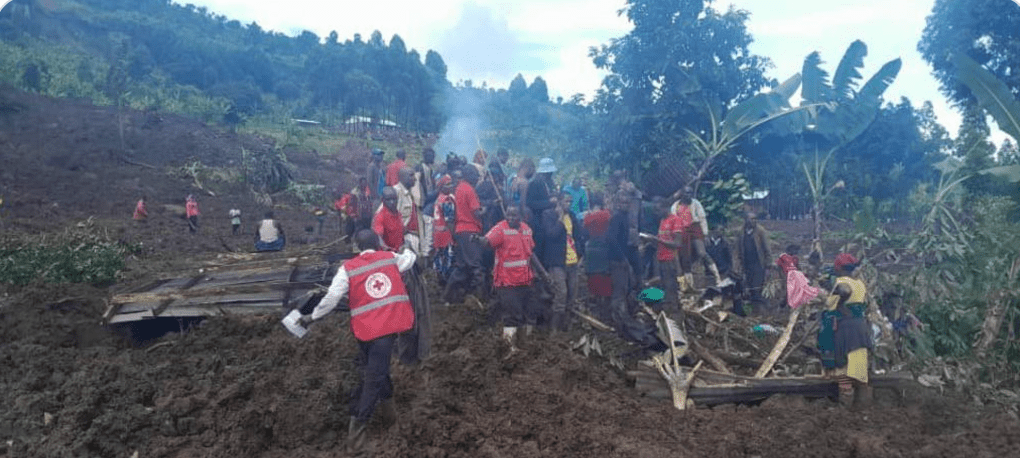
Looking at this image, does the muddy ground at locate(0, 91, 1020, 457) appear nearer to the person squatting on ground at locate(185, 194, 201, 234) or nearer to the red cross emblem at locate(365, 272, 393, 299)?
the red cross emblem at locate(365, 272, 393, 299)

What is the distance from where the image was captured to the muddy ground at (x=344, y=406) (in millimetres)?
5480

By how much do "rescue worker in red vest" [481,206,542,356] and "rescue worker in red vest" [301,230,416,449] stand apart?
223cm

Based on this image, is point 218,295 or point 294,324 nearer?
point 294,324

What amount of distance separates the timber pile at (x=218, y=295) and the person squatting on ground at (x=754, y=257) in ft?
19.3

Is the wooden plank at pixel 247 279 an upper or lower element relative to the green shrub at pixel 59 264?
upper

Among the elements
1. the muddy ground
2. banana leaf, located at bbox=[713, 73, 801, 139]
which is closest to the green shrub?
the muddy ground

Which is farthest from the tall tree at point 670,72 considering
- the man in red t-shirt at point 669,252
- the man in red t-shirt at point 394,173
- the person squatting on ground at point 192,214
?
the person squatting on ground at point 192,214

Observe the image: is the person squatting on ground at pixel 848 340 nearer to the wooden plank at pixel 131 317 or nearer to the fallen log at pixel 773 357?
the fallen log at pixel 773 357

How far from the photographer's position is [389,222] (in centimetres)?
817

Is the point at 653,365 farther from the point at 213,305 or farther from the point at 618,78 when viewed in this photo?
the point at 618,78

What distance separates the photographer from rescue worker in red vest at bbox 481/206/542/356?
7758 mm

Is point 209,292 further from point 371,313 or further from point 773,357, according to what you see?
point 773,357

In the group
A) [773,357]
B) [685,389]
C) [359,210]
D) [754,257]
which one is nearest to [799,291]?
[773,357]

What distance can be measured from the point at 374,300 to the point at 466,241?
3.46 metres
